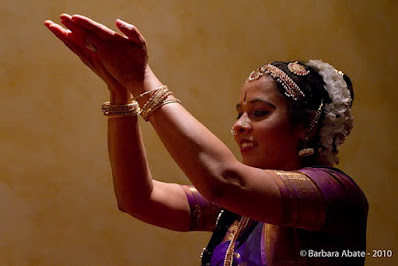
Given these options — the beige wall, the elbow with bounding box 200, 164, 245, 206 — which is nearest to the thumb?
the elbow with bounding box 200, 164, 245, 206

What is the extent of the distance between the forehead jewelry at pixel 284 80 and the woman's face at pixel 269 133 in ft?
0.07

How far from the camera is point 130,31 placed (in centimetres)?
111

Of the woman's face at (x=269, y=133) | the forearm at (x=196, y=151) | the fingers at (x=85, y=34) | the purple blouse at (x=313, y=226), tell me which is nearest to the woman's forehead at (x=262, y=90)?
the woman's face at (x=269, y=133)

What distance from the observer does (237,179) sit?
1.07 metres

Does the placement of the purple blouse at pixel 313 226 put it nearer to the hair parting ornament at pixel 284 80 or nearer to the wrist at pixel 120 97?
the hair parting ornament at pixel 284 80

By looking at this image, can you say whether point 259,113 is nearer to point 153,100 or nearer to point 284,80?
point 284,80

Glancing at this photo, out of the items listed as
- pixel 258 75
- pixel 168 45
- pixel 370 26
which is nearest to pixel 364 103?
pixel 370 26

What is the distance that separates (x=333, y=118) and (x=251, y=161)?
0.82 feet

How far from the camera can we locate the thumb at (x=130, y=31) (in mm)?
1098

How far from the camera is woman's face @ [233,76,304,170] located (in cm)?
138

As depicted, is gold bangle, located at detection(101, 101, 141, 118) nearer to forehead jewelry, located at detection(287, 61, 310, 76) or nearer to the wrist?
the wrist

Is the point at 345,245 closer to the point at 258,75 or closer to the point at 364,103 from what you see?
the point at 258,75

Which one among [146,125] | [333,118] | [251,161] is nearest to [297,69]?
[333,118]

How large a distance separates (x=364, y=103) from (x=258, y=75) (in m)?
1.16
